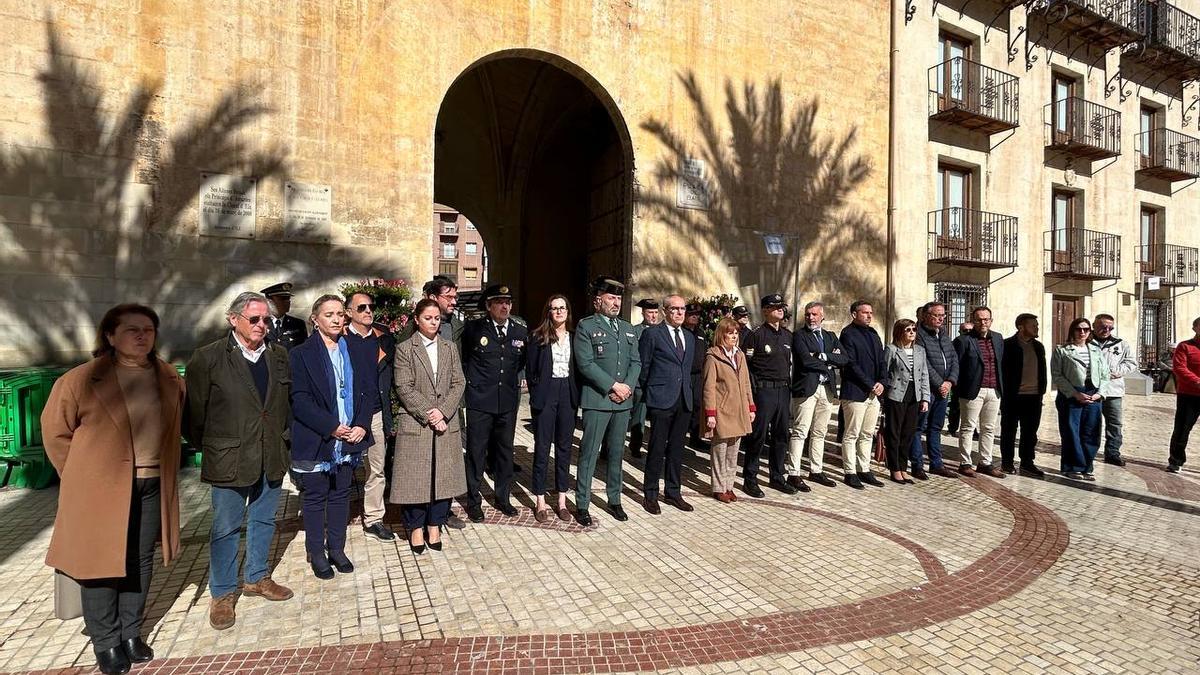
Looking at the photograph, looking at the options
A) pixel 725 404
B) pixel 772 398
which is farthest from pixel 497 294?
pixel 772 398

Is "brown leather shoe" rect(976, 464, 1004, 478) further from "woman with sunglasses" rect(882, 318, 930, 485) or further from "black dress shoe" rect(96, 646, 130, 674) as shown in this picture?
"black dress shoe" rect(96, 646, 130, 674)

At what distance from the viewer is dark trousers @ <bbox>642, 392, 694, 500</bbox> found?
A: 225 inches

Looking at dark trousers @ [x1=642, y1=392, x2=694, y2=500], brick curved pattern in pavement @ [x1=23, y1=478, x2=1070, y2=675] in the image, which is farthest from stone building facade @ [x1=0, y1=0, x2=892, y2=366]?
brick curved pattern in pavement @ [x1=23, y1=478, x2=1070, y2=675]

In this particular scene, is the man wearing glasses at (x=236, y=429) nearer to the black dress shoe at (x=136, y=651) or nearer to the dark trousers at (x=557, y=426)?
the black dress shoe at (x=136, y=651)

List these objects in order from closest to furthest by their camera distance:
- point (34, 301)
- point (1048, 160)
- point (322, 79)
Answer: point (34, 301) → point (322, 79) → point (1048, 160)

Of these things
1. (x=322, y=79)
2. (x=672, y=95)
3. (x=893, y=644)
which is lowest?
(x=893, y=644)

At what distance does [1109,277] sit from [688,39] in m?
14.0

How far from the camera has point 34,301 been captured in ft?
24.8

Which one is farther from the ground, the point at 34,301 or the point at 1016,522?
the point at 34,301

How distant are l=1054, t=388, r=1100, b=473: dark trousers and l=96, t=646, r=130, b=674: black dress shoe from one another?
860cm

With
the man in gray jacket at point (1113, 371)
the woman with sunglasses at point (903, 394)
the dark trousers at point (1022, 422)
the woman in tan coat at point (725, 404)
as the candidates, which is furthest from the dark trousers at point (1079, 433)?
the woman in tan coat at point (725, 404)

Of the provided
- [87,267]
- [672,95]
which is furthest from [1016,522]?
[87,267]

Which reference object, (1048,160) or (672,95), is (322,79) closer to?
(672,95)

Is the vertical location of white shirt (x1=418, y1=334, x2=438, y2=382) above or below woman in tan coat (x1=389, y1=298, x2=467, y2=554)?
above
